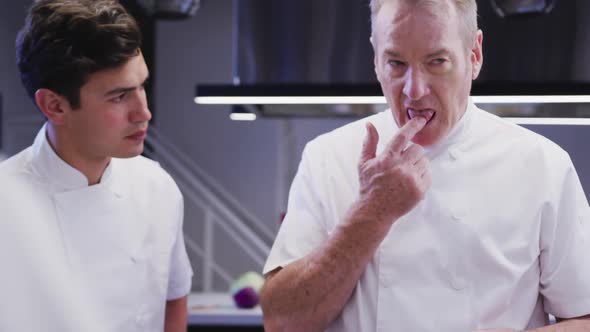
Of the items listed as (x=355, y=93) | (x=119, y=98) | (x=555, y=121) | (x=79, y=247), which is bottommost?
(x=79, y=247)

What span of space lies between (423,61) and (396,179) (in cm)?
22

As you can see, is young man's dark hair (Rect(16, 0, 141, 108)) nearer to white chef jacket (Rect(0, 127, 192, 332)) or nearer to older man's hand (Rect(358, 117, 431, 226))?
white chef jacket (Rect(0, 127, 192, 332))

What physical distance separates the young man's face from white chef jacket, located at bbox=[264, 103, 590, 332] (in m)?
0.46

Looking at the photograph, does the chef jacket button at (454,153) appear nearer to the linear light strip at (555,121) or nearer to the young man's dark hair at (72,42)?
the young man's dark hair at (72,42)

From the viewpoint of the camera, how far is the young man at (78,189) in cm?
154

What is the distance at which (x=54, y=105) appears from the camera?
1.62 metres

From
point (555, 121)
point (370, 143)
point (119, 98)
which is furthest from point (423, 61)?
point (555, 121)

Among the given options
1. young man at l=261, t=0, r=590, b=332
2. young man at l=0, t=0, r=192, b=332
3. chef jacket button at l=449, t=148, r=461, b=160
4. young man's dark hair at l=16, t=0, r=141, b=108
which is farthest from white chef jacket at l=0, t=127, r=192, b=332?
chef jacket button at l=449, t=148, r=461, b=160

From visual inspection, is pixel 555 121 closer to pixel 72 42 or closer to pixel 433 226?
pixel 433 226

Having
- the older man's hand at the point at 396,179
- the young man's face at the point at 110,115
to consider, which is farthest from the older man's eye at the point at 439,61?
the young man's face at the point at 110,115

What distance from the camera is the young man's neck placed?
64.3 inches

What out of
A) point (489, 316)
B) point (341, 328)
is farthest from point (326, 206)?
point (489, 316)

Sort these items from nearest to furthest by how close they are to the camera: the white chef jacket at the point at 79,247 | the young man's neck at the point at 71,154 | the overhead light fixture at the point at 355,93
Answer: the white chef jacket at the point at 79,247 → the young man's neck at the point at 71,154 → the overhead light fixture at the point at 355,93

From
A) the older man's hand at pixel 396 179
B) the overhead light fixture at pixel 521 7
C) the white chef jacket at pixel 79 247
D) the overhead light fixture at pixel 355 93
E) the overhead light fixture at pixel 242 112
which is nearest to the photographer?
the older man's hand at pixel 396 179
